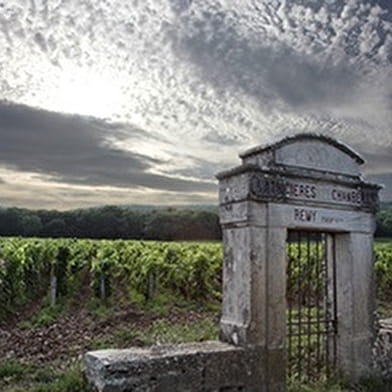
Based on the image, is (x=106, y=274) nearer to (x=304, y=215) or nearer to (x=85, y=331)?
(x=85, y=331)

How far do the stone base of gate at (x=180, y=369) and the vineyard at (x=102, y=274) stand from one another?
9017 millimetres

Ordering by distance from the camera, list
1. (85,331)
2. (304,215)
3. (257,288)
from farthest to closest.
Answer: (85,331) < (304,215) < (257,288)

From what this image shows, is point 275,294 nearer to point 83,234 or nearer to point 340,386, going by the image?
point 340,386

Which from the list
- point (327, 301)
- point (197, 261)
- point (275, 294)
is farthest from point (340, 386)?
point (197, 261)

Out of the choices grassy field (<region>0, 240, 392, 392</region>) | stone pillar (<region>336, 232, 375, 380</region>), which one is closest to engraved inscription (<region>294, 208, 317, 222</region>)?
stone pillar (<region>336, 232, 375, 380</region>)

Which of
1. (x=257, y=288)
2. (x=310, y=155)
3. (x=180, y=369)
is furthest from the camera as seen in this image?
(x=310, y=155)

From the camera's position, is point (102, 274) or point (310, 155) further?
point (102, 274)

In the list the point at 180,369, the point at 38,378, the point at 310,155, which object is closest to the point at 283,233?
the point at 310,155

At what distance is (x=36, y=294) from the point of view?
591 inches

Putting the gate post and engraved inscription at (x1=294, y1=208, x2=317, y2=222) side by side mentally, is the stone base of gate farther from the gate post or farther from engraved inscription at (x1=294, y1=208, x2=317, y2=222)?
engraved inscription at (x1=294, y1=208, x2=317, y2=222)

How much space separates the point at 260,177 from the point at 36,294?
36.0 feet

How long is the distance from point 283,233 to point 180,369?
2.01 meters

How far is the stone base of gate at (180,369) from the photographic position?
4.94 m

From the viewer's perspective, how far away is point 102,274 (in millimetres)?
14883
